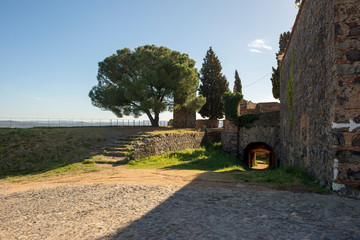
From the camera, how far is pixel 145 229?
11.9 ft

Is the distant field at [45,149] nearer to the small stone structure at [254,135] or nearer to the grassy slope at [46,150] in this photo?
the grassy slope at [46,150]

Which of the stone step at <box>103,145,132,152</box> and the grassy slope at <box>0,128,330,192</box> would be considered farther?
the stone step at <box>103,145,132,152</box>

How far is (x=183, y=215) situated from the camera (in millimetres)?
4211

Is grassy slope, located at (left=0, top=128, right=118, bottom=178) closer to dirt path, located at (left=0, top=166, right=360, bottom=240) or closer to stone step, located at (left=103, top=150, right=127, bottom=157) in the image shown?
stone step, located at (left=103, top=150, right=127, bottom=157)

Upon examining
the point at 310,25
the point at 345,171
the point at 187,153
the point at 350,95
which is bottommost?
the point at 187,153

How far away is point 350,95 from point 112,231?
5.44 meters

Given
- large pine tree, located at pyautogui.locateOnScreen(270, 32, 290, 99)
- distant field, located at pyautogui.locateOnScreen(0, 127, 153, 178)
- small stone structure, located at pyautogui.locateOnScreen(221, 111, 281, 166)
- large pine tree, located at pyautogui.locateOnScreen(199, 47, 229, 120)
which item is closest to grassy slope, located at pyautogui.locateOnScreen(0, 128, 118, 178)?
distant field, located at pyautogui.locateOnScreen(0, 127, 153, 178)

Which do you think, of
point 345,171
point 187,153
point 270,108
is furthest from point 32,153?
point 270,108

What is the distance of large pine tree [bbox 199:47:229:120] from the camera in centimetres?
3141

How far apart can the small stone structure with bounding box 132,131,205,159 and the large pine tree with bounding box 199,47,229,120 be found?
1079 centimetres

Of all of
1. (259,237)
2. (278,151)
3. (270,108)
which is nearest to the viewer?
(259,237)

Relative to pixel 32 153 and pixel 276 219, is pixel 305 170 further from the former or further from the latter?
pixel 32 153

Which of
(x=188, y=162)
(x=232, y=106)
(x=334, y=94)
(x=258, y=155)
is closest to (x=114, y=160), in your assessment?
(x=188, y=162)

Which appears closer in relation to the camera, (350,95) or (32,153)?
(350,95)
